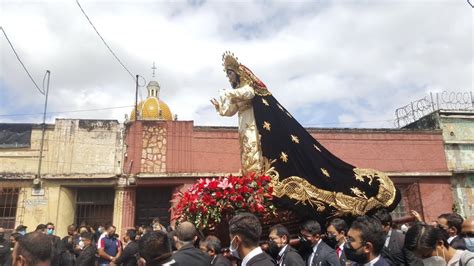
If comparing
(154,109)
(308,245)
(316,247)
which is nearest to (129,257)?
(308,245)

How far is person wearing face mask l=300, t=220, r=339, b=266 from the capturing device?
442 cm

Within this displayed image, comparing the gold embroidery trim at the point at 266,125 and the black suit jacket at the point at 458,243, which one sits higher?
the gold embroidery trim at the point at 266,125

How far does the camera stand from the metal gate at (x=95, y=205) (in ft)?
52.3

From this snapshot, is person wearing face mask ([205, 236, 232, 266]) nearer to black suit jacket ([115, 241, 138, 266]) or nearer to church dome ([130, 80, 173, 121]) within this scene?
black suit jacket ([115, 241, 138, 266])

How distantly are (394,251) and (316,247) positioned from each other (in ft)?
2.77

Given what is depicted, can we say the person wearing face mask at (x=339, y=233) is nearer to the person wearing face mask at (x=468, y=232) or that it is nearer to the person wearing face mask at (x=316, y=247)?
the person wearing face mask at (x=316, y=247)

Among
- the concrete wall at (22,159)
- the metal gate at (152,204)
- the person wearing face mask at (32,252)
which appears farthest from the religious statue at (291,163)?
the concrete wall at (22,159)

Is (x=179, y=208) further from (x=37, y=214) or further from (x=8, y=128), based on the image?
(x=8, y=128)

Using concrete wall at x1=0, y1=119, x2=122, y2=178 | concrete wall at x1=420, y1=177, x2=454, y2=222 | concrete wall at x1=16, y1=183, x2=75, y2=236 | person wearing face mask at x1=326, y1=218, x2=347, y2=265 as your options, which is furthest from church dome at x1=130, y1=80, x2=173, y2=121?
person wearing face mask at x1=326, y1=218, x2=347, y2=265

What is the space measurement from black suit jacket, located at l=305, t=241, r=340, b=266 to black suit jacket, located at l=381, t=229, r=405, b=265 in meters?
0.52

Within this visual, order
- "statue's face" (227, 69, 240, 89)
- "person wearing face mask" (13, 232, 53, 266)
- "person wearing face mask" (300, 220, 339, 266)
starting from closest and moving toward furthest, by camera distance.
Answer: "person wearing face mask" (13, 232, 53, 266), "person wearing face mask" (300, 220, 339, 266), "statue's face" (227, 69, 240, 89)

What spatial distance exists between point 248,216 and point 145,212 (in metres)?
13.9

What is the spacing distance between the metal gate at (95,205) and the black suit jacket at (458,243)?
14.0 meters

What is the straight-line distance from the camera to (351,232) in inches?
123
